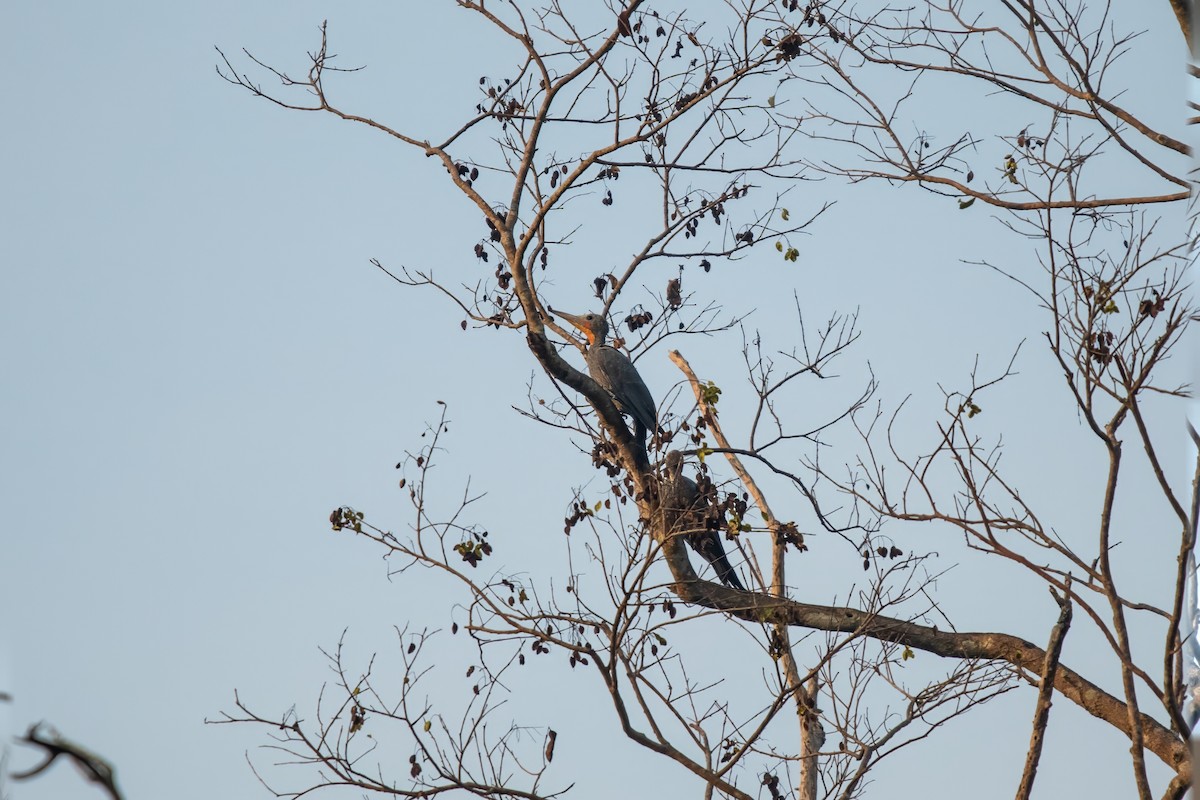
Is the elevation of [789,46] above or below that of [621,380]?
above

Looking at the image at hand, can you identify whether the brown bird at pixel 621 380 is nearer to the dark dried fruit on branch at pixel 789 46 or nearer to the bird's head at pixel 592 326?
the bird's head at pixel 592 326

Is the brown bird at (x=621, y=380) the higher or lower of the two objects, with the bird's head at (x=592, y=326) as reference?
lower

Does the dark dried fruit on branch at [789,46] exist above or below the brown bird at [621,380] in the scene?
above

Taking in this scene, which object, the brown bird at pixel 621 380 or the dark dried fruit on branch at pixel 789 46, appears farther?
the brown bird at pixel 621 380

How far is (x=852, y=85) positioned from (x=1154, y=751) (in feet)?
12.8

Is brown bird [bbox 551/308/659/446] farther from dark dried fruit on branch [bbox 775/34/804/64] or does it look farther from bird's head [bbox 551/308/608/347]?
dark dried fruit on branch [bbox 775/34/804/64]

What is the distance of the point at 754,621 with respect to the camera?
254 inches

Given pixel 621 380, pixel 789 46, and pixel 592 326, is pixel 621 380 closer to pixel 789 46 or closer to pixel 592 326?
pixel 592 326

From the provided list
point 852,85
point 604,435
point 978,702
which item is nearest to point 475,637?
point 604,435

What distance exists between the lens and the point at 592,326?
28.6ft

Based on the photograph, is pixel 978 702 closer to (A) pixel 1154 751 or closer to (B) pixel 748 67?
(A) pixel 1154 751

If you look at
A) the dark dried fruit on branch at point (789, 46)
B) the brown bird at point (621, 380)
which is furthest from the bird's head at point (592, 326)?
the dark dried fruit on branch at point (789, 46)

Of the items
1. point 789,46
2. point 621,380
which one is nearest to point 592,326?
point 621,380

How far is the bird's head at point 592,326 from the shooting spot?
8.59 meters
